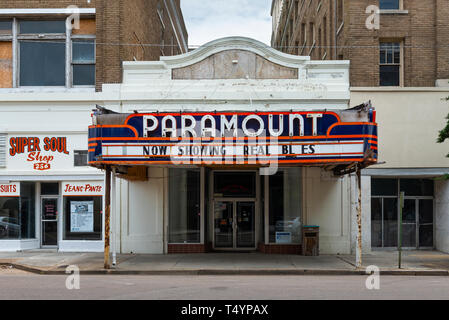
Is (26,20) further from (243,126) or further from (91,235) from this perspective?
(243,126)

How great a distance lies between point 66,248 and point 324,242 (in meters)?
9.83

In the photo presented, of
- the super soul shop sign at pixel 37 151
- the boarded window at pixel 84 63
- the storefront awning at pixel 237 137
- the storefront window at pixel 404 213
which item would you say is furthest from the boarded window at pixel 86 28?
the storefront window at pixel 404 213

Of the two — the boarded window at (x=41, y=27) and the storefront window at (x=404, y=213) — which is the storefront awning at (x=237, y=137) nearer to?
the storefront window at (x=404, y=213)

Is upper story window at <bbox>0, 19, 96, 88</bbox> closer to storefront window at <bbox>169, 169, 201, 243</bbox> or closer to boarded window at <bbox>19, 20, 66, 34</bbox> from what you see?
boarded window at <bbox>19, 20, 66, 34</bbox>

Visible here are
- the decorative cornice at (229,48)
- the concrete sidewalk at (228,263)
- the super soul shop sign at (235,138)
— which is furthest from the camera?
the decorative cornice at (229,48)

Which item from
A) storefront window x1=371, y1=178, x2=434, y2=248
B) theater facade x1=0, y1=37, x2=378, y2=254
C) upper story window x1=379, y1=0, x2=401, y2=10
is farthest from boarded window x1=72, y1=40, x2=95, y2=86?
storefront window x1=371, y1=178, x2=434, y2=248

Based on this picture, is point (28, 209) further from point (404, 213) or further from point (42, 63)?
point (404, 213)

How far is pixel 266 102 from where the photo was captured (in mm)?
19500

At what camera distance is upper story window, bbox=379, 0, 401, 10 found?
20.6 metres

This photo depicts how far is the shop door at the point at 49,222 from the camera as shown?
20438 millimetres

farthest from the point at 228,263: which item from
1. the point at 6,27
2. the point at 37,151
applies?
the point at 6,27

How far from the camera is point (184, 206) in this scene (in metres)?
20.1

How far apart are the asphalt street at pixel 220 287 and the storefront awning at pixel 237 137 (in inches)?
135

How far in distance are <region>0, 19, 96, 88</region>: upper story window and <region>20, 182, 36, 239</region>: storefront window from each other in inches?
161
